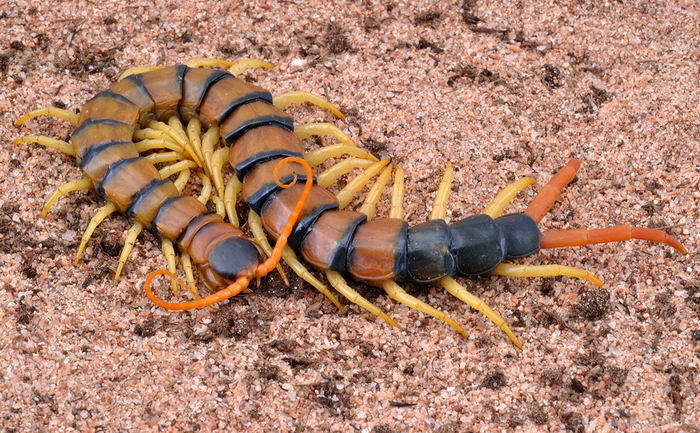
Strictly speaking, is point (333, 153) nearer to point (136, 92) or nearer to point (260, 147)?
point (260, 147)

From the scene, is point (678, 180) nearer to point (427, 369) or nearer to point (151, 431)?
point (427, 369)

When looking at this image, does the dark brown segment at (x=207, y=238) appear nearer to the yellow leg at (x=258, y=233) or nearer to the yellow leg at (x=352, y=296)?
the yellow leg at (x=258, y=233)

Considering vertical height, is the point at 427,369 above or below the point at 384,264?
below

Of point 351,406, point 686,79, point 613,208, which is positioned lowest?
point 351,406

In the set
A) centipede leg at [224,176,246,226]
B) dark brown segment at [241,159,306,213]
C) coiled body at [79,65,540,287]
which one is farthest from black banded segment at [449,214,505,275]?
centipede leg at [224,176,246,226]

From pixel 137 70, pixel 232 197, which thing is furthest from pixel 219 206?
pixel 137 70

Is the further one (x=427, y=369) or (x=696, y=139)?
(x=696, y=139)

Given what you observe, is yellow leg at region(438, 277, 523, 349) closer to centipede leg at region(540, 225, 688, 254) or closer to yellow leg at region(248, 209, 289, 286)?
centipede leg at region(540, 225, 688, 254)

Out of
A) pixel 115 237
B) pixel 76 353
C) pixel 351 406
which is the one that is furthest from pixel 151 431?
pixel 115 237
